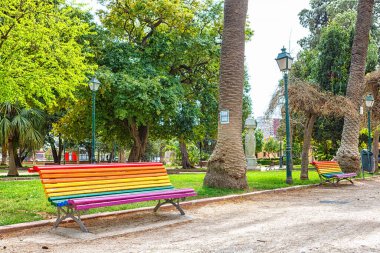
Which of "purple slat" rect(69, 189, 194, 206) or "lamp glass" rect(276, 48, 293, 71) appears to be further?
"lamp glass" rect(276, 48, 293, 71)

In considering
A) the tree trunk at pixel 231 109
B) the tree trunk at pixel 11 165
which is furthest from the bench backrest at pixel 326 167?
the tree trunk at pixel 11 165

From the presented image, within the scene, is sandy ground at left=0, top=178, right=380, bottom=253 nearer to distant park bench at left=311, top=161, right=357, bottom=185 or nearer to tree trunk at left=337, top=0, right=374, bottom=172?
distant park bench at left=311, top=161, right=357, bottom=185

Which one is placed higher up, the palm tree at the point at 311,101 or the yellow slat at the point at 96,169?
the palm tree at the point at 311,101

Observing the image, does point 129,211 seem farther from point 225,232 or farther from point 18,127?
point 18,127

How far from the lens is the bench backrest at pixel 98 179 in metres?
6.14

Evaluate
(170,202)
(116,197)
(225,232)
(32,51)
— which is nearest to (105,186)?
(116,197)

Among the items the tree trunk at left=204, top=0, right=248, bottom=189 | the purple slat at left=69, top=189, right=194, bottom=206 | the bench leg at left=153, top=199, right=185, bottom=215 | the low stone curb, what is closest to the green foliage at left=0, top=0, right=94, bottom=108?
the tree trunk at left=204, top=0, right=248, bottom=189

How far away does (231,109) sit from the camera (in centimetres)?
1174

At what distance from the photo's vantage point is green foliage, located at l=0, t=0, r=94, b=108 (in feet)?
33.0

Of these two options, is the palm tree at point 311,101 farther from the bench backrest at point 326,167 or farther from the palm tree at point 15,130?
the palm tree at point 15,130

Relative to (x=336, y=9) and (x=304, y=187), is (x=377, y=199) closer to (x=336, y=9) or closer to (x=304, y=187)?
(x=304, y=187)

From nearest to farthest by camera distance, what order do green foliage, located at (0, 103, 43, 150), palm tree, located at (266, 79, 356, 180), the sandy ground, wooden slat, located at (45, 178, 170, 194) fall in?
1. the sandy ground
2. wooden slat, located at (45, 178, 170, 194)
3. palm tree, located at (266, 79, 356, 180)
4. green foliage, located at (0, 103, 43, 150)

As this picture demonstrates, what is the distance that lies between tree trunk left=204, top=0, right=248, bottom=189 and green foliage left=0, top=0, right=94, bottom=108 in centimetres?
437

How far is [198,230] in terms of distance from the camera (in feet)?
21.3
